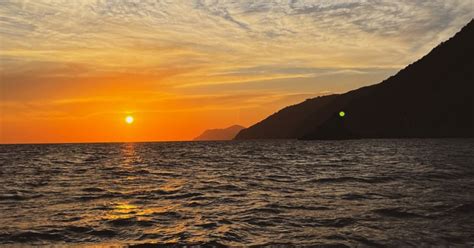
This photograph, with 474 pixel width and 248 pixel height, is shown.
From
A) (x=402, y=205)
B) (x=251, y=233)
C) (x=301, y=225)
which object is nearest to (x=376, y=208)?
(x=402, y=205)

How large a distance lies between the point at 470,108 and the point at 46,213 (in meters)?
209

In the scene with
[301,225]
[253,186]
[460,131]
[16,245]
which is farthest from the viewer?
[460,131]

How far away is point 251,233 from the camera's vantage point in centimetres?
1421

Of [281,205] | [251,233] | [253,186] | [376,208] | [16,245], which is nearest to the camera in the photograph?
[16,245]

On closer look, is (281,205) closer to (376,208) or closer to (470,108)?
(376,208)

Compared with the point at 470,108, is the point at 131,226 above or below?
below

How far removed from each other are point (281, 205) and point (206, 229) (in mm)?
5822

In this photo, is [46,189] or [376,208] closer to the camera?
[376,208]

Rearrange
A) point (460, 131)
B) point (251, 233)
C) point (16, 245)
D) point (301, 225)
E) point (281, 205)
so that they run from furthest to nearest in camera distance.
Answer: point (460, 131)
point (281, 205)
point (301, 225)
point (251, 233)
point (16, 245)

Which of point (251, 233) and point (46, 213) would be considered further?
point (46, 213)

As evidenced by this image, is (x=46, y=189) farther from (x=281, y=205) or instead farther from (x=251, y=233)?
(x=251, y=233)

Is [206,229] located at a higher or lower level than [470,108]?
lower

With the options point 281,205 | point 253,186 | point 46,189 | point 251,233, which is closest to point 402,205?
point 281,205

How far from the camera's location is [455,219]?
15773mm
